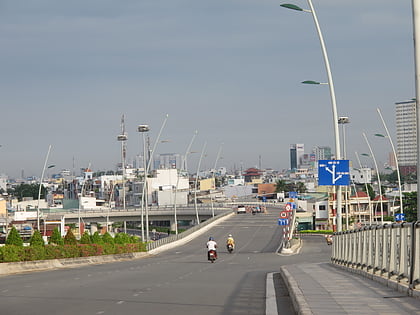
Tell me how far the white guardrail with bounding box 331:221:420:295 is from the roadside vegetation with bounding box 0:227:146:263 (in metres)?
15.6

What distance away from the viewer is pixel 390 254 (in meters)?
15.4

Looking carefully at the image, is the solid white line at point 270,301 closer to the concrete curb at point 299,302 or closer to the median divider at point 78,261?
the concrete curb at point 299,302

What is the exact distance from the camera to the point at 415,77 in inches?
561

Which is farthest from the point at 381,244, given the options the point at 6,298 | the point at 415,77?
the point at 6,298

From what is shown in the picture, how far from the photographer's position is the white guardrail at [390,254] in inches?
501

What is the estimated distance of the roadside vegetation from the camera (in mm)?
32925

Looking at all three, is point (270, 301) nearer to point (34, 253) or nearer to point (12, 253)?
point (12, 253)

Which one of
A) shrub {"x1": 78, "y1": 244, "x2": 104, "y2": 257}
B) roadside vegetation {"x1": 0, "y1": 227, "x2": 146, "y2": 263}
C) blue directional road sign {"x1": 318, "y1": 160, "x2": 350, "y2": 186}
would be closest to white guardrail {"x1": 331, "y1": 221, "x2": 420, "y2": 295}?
blue directional road sign {"x1": 318, "y1": 160, "x2": 350, "y2": 186}

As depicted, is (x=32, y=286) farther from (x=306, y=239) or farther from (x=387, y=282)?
(x=306, y=239)

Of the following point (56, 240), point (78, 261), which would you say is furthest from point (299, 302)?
point (56, 240)

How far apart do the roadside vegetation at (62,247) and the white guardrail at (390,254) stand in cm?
Answer: 1564

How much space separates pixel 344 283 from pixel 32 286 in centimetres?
894

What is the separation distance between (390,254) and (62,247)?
26.4 meters

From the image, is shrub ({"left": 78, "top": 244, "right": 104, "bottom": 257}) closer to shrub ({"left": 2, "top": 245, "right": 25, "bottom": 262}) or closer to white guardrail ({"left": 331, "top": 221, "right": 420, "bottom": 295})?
shrub ({"left": 2, "top": 245, "right": 25, "bottom": 262})
